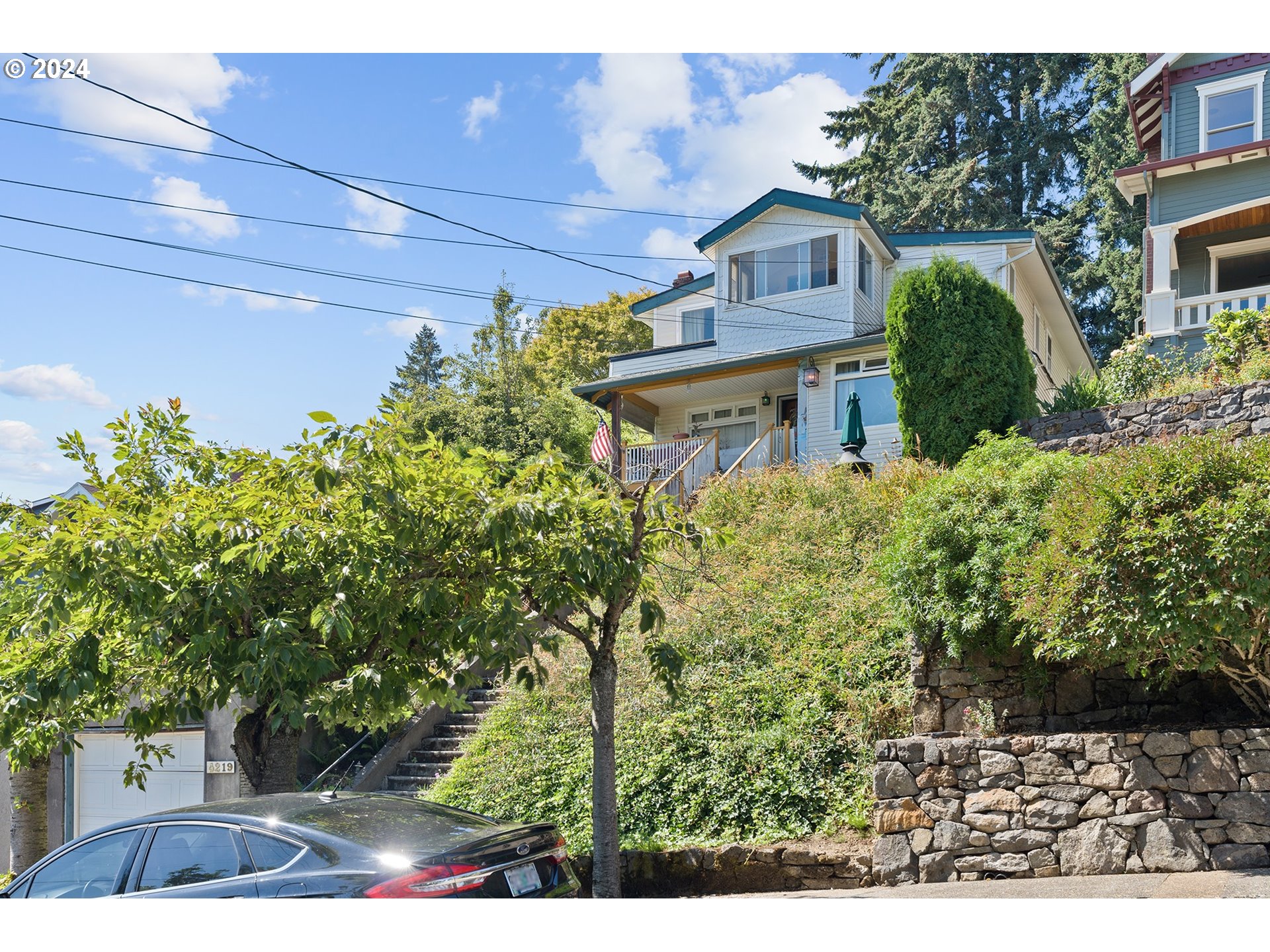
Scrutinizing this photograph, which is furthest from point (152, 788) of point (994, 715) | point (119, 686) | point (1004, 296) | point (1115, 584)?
point (1004, 296)

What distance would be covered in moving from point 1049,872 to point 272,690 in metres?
6.18

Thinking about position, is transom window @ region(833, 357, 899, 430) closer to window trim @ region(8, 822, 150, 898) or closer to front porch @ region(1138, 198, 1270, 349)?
front porch @ region(1138, 198, 1270, 349)

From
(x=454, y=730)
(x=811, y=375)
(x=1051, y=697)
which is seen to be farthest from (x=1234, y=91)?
(x=454, y=730)

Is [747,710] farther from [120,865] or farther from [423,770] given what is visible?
[120,865]

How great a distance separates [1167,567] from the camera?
7336 millimetres

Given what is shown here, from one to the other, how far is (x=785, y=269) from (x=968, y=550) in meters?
13.9

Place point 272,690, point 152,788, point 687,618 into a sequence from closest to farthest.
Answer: point 272,690 → point 687,618 → point 152,788

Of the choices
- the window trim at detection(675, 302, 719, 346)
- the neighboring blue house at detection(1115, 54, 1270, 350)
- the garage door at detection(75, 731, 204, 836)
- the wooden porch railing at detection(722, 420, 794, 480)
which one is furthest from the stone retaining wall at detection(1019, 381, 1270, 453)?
the garage door at detection(75, 731, 204, 836)

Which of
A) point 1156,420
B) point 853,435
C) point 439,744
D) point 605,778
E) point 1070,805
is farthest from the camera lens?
point 853,435

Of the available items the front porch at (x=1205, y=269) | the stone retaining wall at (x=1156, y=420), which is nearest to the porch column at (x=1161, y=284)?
the front porch at (x=1205, y=269)

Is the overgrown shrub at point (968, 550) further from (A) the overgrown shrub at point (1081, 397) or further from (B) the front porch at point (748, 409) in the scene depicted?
(B) the front porch at point (748, 409)

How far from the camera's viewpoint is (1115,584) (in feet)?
24.8

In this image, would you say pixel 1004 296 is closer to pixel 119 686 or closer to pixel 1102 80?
pixel 119 686

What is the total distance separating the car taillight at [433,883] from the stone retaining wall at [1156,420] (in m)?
9.60
